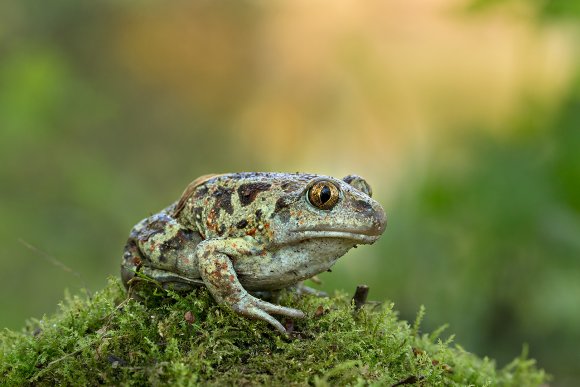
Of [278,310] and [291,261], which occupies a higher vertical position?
[291,261]

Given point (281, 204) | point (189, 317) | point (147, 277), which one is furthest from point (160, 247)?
point (281, 204)

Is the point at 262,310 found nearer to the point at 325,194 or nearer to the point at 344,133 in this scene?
the point at 325,194

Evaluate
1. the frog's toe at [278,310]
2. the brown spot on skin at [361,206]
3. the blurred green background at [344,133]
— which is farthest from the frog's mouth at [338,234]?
the blurred green background at [344,133]

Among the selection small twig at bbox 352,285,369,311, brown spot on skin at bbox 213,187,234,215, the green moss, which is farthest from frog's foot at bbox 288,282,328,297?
brown spot on skin at bbox 213,187,234,215

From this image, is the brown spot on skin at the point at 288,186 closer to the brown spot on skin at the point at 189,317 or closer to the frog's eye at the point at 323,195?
the frog's eye at the point at 323,195

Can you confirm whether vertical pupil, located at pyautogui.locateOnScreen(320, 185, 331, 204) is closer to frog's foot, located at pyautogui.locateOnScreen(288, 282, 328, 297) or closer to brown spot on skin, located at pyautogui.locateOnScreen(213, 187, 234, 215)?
brown spot on skin, located at pyautogui.locateOnScreen(213, 187, 234, 215)

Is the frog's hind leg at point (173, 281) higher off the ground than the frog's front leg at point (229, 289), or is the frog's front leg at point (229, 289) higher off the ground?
the frog's hind leg at point (173, 281)
